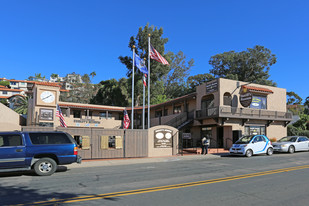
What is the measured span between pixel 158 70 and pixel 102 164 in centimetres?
3122

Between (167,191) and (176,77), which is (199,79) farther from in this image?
(167,191)

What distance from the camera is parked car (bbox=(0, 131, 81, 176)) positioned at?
1020 cm

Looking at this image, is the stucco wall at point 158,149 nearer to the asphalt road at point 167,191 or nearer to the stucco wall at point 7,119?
the asphalt road at point 167,191

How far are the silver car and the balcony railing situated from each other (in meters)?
4.61

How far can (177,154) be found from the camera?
67.1 ft

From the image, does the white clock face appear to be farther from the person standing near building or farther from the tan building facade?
the person standing near building

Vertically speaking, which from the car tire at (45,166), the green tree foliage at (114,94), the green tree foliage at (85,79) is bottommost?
the car tire at (45,166)

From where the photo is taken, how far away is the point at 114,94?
47781mm

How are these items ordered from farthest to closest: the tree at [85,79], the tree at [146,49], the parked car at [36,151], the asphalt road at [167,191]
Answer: the tree at [85,79]
the tree at [146,49]
the parked car at [36,151]
the asphalt road at [167,191]

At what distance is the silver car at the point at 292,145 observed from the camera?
67.8 ft

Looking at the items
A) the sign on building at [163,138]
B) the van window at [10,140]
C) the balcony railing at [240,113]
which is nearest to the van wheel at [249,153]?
the balcony railing at [240,113]

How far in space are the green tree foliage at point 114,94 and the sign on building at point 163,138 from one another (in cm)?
2598

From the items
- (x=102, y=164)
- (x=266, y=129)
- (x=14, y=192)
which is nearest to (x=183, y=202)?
(x=14, y=192)

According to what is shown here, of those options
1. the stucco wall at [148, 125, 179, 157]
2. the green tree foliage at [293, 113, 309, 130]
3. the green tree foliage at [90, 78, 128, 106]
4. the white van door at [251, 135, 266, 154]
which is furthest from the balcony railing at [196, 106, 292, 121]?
the green tree foliage at [90, 78, 128, 106]
